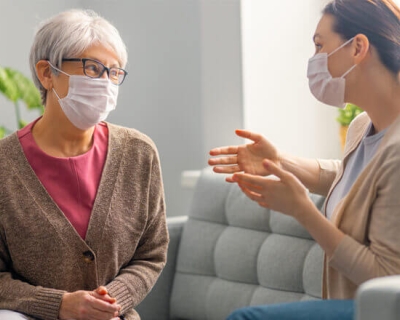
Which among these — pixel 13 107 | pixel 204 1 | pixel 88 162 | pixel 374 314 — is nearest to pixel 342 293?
pixel 374 314

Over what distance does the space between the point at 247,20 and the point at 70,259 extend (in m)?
1.54

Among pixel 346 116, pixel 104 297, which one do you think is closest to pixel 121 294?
pixel 104 297

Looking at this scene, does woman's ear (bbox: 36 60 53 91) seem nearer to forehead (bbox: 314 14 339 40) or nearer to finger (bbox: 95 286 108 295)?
finger (bbox: 95 286 108 295)

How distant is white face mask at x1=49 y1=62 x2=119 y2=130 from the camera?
2.04m

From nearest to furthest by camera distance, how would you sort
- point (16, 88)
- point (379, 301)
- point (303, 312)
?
point (379, 301) → point (303, 312) → point (16, 88)

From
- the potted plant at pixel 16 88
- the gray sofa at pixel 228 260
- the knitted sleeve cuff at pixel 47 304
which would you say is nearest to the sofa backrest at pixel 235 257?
the gray sofa at pixel 228 260

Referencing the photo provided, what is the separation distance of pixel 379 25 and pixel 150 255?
884 mm

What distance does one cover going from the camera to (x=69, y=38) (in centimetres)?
201

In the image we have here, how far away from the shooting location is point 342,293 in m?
1.72

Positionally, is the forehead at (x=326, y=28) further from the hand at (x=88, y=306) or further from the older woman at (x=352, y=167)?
the hand at (x=88, y=306)

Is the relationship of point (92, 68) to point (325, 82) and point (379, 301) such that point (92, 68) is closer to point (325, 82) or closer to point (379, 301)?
point (325, 82)

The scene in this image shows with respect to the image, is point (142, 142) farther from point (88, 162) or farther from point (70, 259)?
point (70, 259)

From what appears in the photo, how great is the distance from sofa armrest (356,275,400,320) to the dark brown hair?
57cm

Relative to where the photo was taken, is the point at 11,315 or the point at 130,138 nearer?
the point at 11,315
